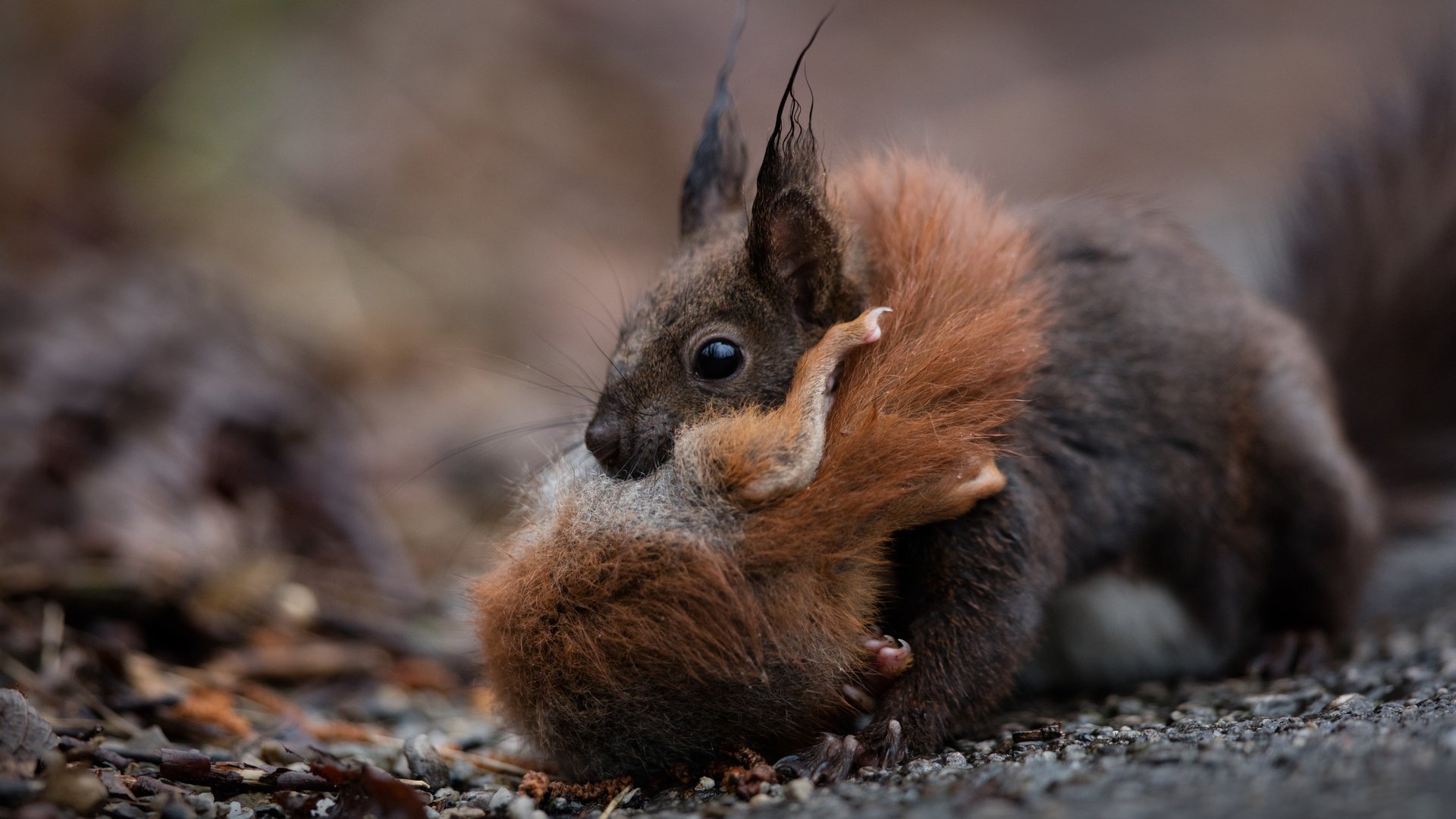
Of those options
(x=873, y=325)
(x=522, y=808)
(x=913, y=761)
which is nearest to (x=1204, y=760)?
(x=913, y=761)

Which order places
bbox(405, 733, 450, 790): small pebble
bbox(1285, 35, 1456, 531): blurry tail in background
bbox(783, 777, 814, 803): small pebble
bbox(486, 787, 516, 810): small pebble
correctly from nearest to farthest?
Result: bbox(783, 777, 814, 803): small pebble
bbox(486, 787, 516, 810): small pebble
bbox(405, 733, 450, 790): small pebble
bbox(1285, 35, 1456, 531): blurry tail in background

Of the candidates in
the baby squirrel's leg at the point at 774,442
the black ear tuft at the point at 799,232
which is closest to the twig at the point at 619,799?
the baby squirrel's leg at the point at 774,442

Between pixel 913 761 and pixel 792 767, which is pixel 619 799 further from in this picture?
pixel 913 761

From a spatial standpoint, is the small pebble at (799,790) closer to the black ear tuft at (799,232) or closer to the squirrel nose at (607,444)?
the squirrel nose at (607,444)

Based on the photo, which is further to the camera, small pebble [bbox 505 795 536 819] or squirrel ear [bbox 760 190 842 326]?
squirrel ear [bbox 760 190 842 326]

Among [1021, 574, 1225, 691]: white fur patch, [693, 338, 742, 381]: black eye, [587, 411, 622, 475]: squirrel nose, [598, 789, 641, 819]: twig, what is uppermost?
[693, 338, 742, 381]: black eye

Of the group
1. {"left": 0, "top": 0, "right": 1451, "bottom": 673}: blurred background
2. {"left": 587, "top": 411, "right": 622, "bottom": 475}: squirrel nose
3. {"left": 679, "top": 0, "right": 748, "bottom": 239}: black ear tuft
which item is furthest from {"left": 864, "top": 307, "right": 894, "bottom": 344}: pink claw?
{"left": 679, "top": 0, "right": 748, "bottom": 239}: black ear tuft

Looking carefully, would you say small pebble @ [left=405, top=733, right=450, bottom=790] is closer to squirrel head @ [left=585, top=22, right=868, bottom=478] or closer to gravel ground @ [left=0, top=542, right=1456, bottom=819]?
gravel ground @ [left=0, top=542, right=1456, bottom=819]
